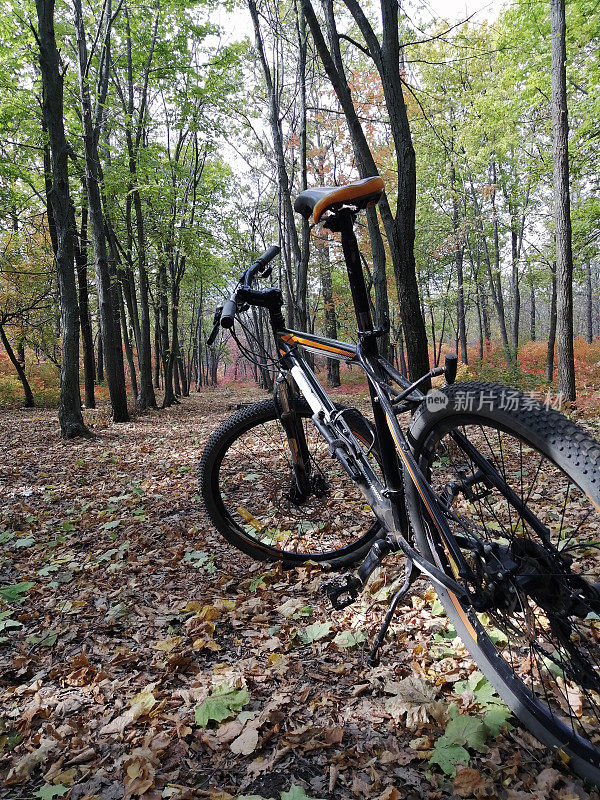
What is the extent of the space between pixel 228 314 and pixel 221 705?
1814 mm

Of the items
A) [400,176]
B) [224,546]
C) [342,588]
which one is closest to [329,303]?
[400,176]

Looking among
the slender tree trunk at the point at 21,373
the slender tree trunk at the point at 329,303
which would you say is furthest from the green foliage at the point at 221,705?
the slender tree trunk at the point at 329,303

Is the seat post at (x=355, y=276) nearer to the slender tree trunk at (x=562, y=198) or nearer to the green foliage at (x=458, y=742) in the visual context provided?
the green foliage at (x=458, y=742)

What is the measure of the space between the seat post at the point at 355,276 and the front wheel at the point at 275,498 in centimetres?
91

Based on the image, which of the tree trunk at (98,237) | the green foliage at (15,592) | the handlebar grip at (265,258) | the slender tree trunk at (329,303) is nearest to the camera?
the handlebar grip at (265,258)

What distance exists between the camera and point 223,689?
6.61 ft

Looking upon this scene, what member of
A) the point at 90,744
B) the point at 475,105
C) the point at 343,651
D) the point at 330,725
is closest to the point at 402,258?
the point at 343,651

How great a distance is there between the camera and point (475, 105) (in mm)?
11953

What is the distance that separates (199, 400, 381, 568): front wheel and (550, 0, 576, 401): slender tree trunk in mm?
6556

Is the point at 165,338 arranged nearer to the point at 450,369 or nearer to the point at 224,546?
the point at 224,546

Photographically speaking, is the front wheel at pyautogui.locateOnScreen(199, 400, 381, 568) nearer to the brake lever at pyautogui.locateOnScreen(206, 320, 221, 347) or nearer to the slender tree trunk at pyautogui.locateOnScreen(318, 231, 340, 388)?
the brake lever at pyautogui.locateOnScreen(206, 320, 221, 347)

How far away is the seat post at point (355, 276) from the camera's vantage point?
206 cm

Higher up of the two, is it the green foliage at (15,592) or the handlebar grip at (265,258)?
the handlebar grip at (265,258)

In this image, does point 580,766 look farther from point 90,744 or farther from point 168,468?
point 168,468
